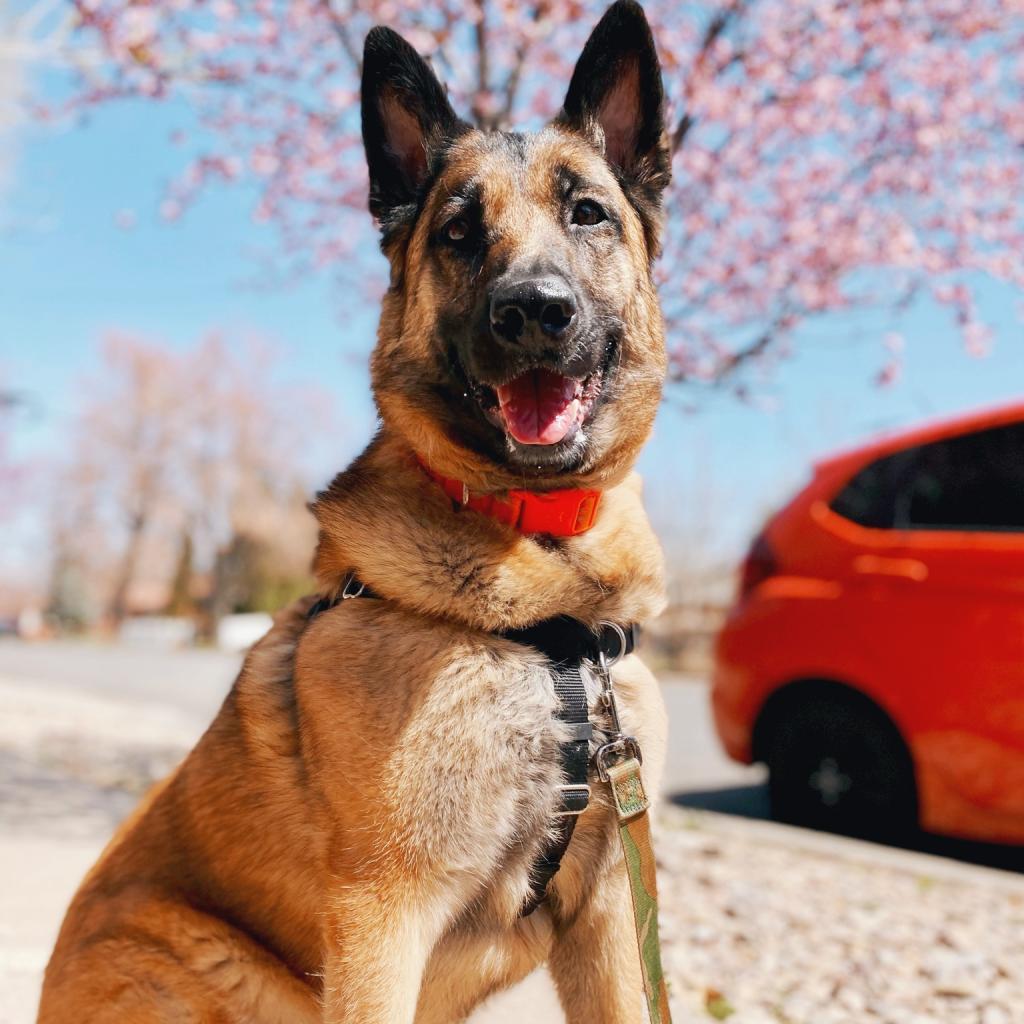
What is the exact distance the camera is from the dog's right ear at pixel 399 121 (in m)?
2.35

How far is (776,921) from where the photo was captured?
139 inches

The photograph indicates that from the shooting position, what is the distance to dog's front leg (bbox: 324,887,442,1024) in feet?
5.65

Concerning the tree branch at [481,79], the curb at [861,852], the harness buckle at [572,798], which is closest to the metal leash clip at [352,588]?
the harness buckle at [572,798]

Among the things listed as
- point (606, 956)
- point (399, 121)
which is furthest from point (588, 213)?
point (606, 956)

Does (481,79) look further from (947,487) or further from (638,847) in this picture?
(638,847)

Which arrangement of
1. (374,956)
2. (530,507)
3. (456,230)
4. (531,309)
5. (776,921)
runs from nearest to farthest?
(374,956) < (531,309) < (530,507) < (456,230) < (776,921)

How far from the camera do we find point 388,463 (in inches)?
86.6

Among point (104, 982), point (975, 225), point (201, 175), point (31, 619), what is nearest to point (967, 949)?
point (104, 982)

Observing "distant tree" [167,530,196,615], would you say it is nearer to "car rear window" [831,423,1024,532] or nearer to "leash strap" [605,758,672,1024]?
"car rear window" [831,423,1024,532]

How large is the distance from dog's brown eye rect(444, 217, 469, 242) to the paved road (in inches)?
85.2

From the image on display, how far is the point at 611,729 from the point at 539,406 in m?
0.71

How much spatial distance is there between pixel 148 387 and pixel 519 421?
44.2m

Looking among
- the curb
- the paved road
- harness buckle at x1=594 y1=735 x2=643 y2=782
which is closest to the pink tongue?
harness buckle at x1=594 y1=735 x2=643 y2=782

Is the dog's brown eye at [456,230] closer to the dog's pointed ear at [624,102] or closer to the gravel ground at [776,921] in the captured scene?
the dog's pointed ear at [624,102]
